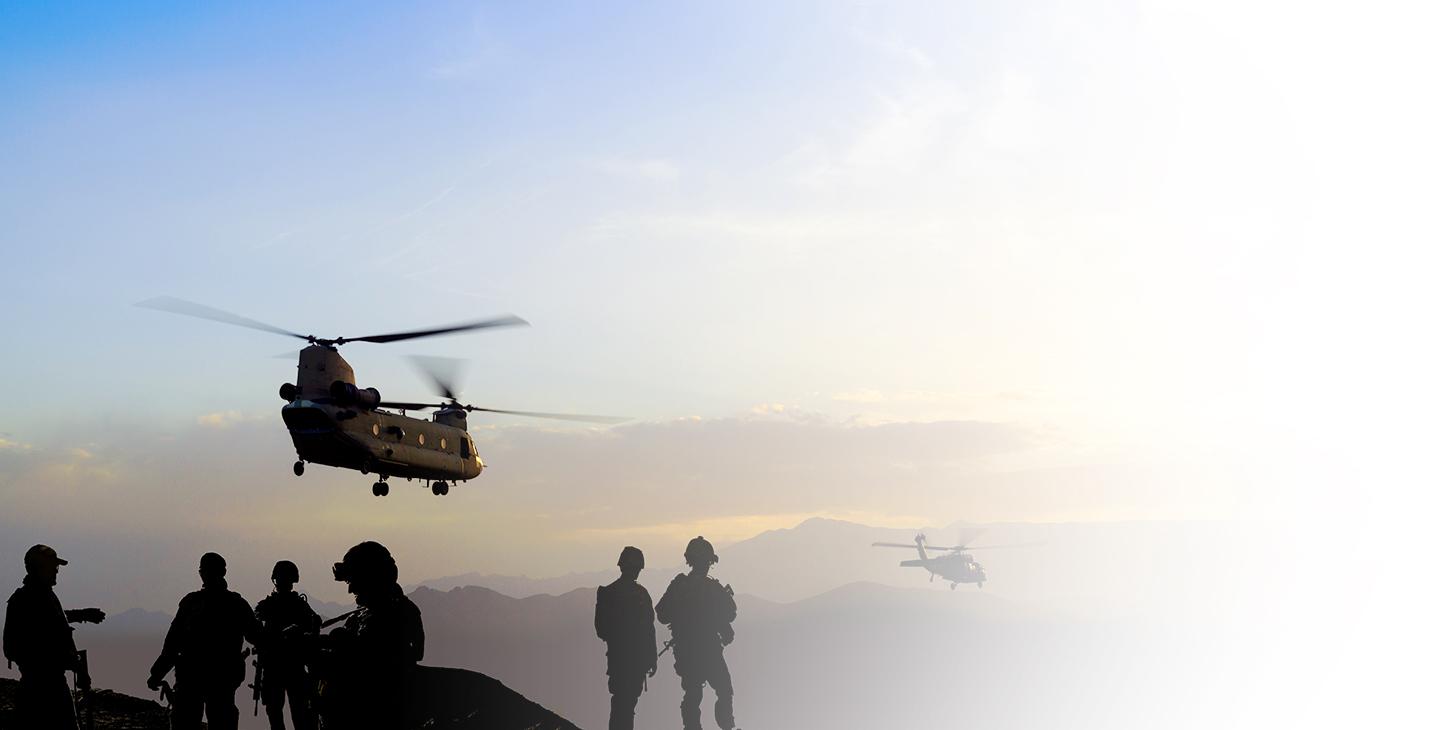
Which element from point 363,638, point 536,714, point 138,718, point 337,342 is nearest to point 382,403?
point 337,342

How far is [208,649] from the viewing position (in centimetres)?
1122

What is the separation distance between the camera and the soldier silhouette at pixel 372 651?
7.85 meters

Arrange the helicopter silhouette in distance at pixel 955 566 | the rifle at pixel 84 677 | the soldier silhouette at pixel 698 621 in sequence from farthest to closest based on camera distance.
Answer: the helicopter silhouette in distance at pixel 955 566
the soldier silhouette at pixel 698 621
the rifle at pixel 84 677

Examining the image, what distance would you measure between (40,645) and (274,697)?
7.23 feet

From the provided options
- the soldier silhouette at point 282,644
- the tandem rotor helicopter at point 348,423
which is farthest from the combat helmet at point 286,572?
the tandem rotor helicopter at point 348,423

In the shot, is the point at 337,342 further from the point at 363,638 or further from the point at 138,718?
the point at 363,638

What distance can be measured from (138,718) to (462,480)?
87.6 ft

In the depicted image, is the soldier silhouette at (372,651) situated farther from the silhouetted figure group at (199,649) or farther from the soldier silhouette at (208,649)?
the soldier silhouette at (208,649)

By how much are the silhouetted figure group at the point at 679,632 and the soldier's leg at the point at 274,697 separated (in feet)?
15.7

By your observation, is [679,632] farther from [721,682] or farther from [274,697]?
[274,697]

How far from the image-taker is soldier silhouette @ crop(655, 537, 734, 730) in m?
17.0

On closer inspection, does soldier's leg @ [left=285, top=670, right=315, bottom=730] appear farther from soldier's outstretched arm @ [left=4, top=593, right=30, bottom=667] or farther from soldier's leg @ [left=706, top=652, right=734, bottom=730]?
soldier's leg @ [left=706, top=652, right=734, bottom=730]

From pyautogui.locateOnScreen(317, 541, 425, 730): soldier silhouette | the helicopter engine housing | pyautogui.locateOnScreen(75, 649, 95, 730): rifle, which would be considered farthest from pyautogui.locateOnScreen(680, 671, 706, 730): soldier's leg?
the helicopter engine housing

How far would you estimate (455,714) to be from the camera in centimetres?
1141
